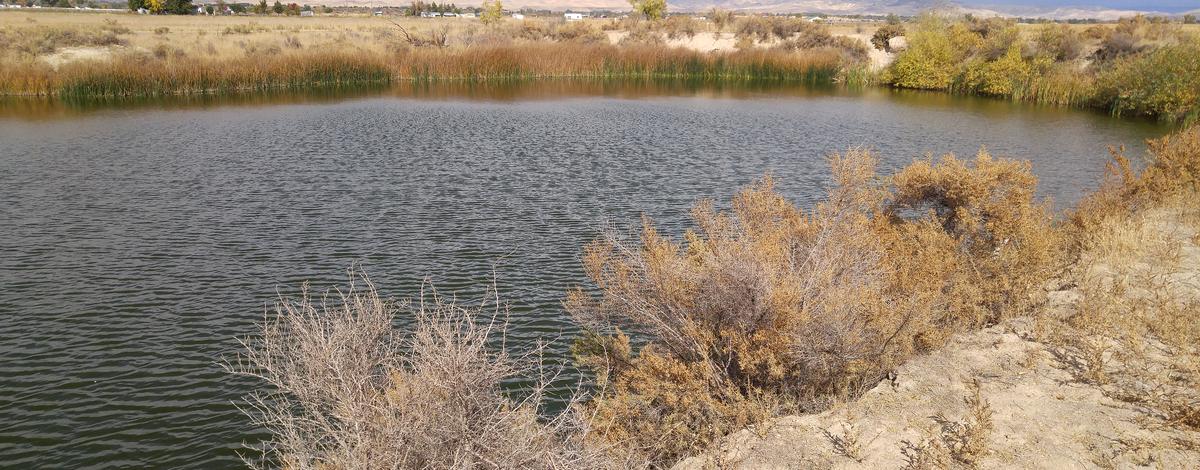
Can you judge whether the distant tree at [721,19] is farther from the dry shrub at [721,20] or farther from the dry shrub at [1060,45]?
the dry shrub at [1060,45]

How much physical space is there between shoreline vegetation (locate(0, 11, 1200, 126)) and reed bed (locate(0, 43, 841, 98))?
6 centimetres

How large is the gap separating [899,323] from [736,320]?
1766 millimetres

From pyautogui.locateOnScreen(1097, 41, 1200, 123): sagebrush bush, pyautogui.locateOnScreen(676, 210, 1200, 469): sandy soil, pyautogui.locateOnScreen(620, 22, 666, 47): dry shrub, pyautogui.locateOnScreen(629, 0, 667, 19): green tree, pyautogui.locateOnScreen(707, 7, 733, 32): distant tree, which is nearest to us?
pyautogui.locateOnScreen(676, 210, 1200, 469): sandy soil

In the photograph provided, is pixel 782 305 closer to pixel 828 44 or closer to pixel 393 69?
pixel 393 69

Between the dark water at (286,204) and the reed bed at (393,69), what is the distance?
10.3 ft

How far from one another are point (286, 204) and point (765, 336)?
12091mm

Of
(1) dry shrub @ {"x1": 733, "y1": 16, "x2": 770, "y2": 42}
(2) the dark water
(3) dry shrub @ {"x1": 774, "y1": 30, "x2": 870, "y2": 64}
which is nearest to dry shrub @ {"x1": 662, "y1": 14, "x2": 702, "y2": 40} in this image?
(1) dry shrub @ {"x1": 733, "y1": 16, "x2": 770, "y2": 42}

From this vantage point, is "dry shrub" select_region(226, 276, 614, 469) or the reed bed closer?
"dry shrub" select_region(226, 276, 614, 469)

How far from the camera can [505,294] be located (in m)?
10.4

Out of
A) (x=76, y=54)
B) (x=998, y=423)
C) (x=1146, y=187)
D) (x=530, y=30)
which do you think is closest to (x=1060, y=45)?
(x=1146, y=187)

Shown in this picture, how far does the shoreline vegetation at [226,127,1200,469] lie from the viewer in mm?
4734

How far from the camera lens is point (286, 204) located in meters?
15.1

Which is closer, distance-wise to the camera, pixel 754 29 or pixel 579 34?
pixel 579 34

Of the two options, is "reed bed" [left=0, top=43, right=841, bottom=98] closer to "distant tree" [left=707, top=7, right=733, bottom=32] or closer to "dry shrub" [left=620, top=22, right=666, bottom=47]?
"dry shrub" [left=620, top=22, right=666, bottom=47]
